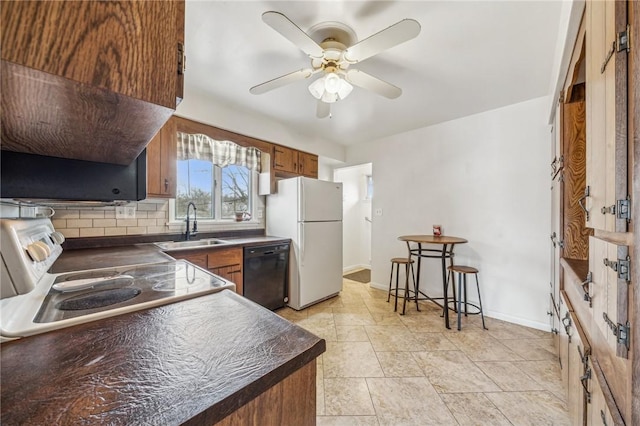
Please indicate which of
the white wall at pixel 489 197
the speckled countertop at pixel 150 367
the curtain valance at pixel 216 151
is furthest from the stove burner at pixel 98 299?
the white wall at pixel 489 197

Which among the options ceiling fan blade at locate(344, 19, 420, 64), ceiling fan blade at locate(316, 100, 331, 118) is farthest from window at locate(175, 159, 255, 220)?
ceiling fan blade at locate(344, 19, 420, 64)

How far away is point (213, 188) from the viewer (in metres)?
3.16

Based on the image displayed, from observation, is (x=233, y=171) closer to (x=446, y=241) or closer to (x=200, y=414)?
(x=446, y=241)

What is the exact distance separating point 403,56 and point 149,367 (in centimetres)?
219

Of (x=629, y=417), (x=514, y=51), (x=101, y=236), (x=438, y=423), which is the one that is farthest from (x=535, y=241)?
(x=101, y=236)

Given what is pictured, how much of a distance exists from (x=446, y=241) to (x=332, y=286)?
1.53 metres

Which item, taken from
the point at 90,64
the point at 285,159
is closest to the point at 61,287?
the point at 90,64

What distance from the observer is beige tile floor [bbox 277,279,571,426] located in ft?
4.94

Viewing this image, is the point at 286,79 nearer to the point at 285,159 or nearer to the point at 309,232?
the point at 285,159

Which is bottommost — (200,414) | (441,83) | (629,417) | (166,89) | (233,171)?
(629,417)

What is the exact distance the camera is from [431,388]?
1714mm

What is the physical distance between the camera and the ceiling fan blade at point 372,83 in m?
1.76

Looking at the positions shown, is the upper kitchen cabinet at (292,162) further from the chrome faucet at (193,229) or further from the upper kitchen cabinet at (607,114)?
the upper kitchen cabinet at (607,114)

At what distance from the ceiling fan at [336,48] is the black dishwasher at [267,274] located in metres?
1.63
